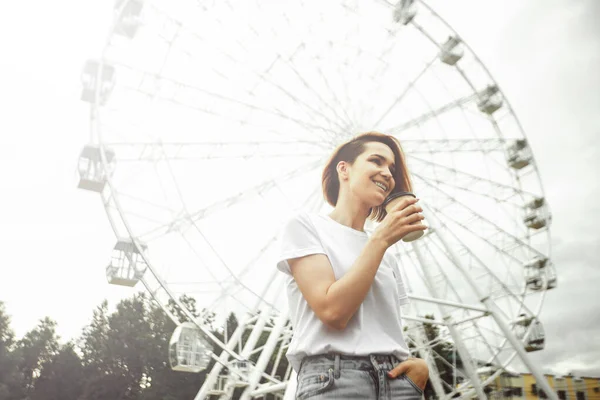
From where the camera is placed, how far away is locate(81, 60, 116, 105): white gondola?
44.4ft

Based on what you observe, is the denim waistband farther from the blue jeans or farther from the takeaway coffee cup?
the takeaway coffee cup

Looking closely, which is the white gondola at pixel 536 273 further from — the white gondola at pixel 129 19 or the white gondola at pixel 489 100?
the white gondola at pixel 129 19

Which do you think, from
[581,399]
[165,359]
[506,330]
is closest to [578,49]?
[506,330]

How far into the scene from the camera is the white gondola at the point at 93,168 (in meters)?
13.0

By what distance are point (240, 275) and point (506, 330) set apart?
654 cm

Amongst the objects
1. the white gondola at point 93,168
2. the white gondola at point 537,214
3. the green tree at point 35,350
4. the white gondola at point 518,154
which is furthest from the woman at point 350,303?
the green tree at point 35,350

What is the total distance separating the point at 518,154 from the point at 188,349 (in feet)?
40.9

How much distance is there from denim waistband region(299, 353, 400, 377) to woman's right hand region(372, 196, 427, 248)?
0.33 metres

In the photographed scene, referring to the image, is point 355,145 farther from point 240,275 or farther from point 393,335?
point 240,275

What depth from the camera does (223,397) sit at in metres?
13.8

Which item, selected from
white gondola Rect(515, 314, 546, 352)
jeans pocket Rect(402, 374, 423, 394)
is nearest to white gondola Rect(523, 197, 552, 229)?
white gondola Rect(515, 314, 546, 352)

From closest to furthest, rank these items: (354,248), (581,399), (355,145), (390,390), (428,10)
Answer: (390,390), (354,248), (355,145), (428,10), (581,399)

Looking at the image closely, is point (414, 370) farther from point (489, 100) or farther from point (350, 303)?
point (489, 100)

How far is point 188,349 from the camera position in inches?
537
